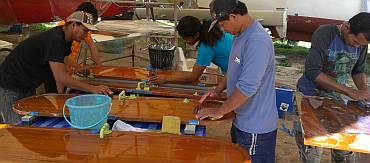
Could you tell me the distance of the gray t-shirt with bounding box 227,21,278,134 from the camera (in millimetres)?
1654

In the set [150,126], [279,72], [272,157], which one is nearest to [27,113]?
[150,126]

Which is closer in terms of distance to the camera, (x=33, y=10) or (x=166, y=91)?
(x=166, y=91)

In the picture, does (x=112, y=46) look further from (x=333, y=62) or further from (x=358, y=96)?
(x=358, y=96)

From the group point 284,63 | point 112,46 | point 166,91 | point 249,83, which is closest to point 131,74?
point 166,91

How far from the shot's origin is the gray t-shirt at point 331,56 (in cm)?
226

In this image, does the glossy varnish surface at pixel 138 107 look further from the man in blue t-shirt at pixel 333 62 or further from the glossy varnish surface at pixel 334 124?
the man in blue t-shirt at pixel 333 62

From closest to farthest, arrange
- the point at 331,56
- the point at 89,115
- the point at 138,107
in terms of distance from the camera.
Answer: the point at 89,115
the point at 138,107
the point at 331,56

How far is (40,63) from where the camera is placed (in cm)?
237

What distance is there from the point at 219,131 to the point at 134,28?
1.74 meters

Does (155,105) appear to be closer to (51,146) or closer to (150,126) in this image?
(150,126)

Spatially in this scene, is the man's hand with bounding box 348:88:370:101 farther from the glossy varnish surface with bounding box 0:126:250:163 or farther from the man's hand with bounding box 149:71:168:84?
the man's hand with bounding box 149:71:168:84

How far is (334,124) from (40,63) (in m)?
1.85

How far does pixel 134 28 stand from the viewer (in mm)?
4496

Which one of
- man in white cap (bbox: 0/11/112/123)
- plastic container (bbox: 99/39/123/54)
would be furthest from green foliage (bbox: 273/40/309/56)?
man in white cap (bbox: 0/11/112/123)
